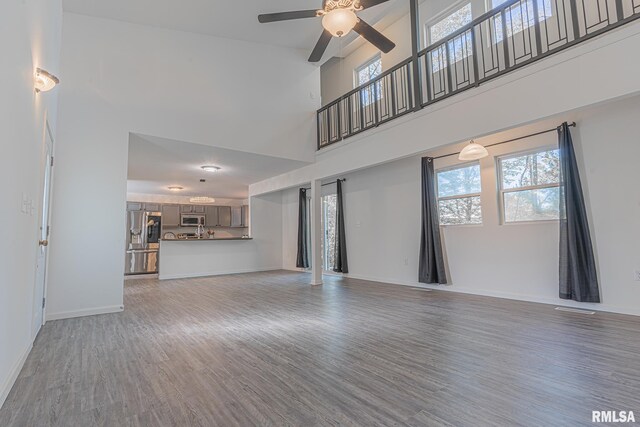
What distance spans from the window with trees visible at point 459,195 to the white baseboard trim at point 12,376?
548 centimetres

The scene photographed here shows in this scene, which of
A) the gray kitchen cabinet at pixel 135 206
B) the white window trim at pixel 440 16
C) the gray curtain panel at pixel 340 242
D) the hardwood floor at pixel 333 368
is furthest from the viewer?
the gray kitchen cabinet at pixel 135 206

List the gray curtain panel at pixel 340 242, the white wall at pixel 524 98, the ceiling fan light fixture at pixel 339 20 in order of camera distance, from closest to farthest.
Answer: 1. the white wall at pixel 524 98
2. the ceiling fan light fixture at pixel 339 20
3. the gray curtain panel at pixel 340 242

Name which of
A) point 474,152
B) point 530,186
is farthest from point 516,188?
point 474,152

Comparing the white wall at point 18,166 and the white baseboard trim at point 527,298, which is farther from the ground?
the white wall at point 18,166

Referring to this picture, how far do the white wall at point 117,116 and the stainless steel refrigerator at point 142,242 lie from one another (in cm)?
457

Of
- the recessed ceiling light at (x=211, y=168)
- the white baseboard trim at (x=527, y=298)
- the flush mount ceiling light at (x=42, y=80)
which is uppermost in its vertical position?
the recessed ceiling light at (x=211, y=168)

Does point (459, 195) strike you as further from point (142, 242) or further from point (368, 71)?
point (142, 242)

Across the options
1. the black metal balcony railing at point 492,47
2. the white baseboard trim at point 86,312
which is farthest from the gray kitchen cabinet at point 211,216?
the white baseboard trim at point 86,312

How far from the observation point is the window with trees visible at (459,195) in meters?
5.17

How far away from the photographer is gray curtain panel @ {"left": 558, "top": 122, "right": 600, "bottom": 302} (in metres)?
3.80

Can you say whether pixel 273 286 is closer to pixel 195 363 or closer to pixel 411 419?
pixel 195 363

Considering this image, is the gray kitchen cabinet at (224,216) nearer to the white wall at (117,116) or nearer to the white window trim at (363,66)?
the white wall at (117,116)

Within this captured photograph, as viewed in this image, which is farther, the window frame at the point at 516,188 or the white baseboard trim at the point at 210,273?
the white baseboard trim at the point at 210,273

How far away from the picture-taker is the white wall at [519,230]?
365cm
